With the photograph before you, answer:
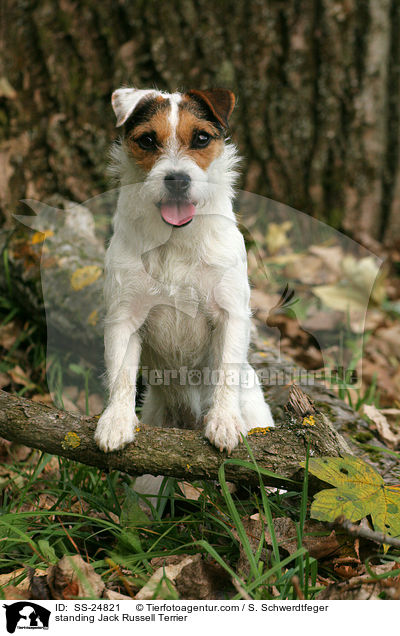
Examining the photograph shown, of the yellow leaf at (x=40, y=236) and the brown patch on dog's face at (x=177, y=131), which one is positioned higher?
the brown patch on dog's face at (x=177, y=131)

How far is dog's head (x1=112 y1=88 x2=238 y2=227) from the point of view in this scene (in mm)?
2898

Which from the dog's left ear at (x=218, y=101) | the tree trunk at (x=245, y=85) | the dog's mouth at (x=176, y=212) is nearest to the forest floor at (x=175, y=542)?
the dog's mouth at (x=176, y=212)

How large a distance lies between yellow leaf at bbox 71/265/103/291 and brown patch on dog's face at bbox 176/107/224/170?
181 centimetres

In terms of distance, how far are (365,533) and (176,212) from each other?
1822 mm

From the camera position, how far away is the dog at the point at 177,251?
9.71 ft

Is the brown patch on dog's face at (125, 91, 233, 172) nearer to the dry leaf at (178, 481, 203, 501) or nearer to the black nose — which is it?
the black nose

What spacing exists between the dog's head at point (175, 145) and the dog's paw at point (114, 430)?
107 cm

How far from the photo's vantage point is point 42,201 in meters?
5.43

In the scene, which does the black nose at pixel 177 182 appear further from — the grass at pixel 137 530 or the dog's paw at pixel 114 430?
the grass at pixel 137 530

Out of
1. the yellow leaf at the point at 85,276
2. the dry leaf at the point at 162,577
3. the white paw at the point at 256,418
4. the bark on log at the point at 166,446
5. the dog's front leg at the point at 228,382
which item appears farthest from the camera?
the yellow leaf at the point at 85,276

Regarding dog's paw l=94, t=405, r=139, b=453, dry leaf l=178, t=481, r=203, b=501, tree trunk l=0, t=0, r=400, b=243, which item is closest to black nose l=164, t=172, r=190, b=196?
dog's paw l=94, t=405, r=139, b=453

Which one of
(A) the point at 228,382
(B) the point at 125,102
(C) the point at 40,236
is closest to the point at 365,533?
(A) the point at 228,382

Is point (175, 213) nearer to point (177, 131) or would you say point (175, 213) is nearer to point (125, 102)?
point (177, 131)
